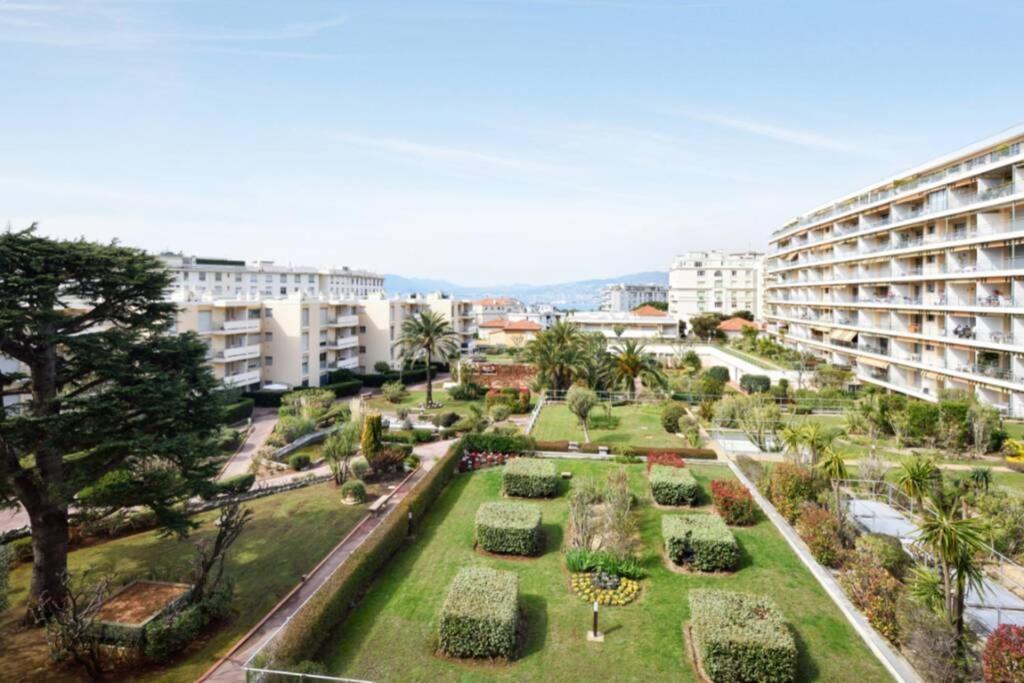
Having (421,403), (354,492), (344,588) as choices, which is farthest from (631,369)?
(344,588)

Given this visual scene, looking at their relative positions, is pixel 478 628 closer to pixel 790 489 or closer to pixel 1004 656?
pixel 1004 656

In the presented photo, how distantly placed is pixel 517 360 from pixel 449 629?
1807 inches

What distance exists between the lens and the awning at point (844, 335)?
55.4 m

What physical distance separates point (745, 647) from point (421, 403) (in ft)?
135

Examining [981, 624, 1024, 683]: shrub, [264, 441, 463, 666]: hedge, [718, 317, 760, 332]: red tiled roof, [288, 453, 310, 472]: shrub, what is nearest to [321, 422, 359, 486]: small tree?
[288, 453, 310, 472]: shrub

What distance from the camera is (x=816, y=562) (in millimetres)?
17734

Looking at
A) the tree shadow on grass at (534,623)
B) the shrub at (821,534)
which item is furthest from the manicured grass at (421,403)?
the tree shadow on grass at (534,623)

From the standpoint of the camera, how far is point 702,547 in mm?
17328

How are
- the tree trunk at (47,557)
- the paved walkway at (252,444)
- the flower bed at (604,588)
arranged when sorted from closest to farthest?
the flower bed at (604,588)
the tree trunk at (47,557)
the paved walkway at (252,444)

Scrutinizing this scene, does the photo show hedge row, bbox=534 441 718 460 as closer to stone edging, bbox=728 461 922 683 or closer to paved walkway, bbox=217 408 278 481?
stone edging, bbox=728 461 922 683

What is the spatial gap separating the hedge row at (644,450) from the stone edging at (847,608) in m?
6.32

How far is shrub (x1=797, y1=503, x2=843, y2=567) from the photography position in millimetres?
17562

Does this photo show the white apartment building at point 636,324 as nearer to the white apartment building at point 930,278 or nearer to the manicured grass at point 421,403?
the white apartment building at point 930,278

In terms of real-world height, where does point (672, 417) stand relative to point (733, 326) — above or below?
below
